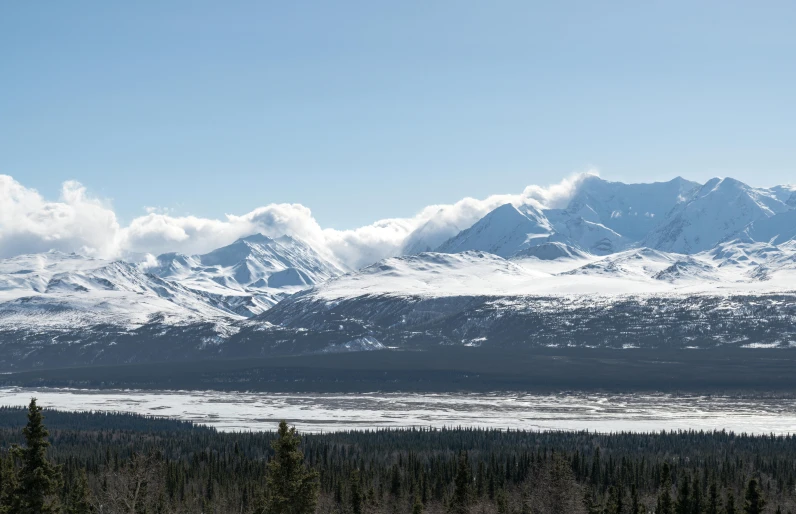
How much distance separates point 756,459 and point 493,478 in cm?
6468

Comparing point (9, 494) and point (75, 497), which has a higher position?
point (9, 494)

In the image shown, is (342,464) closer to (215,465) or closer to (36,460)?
(215,465)

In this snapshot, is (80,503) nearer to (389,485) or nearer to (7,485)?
(7,485)

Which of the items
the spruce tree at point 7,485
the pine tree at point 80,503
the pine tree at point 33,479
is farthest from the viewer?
the pine tree at point 80,503

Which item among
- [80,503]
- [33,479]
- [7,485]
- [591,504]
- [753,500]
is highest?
[33,479]

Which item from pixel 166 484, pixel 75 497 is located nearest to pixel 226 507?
pixel 166 484

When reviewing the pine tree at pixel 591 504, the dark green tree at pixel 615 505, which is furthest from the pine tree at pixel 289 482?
the pine tree at pixel 591 504

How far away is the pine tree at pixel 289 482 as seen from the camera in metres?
59.8

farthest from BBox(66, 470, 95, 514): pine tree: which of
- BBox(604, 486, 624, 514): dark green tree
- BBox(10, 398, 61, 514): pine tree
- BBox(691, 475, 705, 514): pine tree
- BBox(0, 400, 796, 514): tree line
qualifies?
BBox(691, 475, 705, 514): pine tree

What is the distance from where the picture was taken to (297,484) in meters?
60.0

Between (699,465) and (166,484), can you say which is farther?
(699,465)

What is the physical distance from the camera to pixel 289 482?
6003 centimetres

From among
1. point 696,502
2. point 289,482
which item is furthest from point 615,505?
point 289,482

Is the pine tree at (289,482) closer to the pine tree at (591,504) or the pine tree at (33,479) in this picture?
the pine tree at (33,479)
